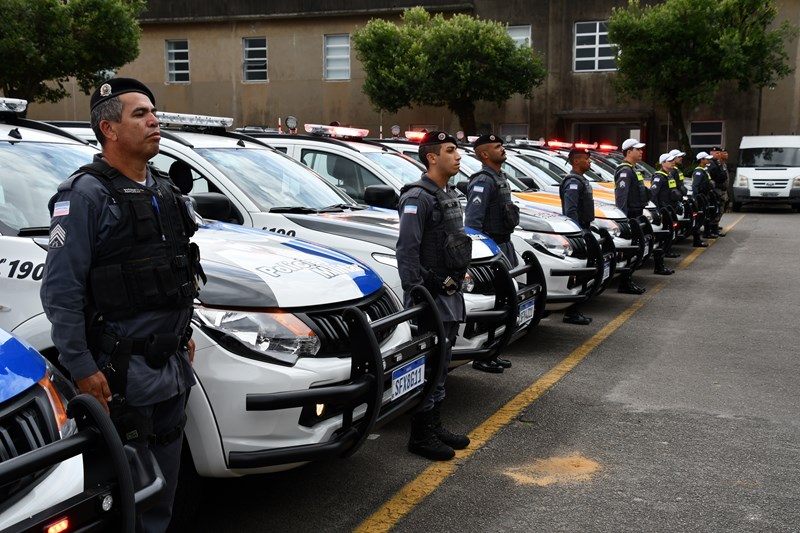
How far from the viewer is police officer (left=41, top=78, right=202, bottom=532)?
284cm

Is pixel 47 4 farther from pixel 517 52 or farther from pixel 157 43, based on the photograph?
pixel 517 52

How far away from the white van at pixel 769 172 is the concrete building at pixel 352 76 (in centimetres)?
474

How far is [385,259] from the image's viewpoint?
5672 mm

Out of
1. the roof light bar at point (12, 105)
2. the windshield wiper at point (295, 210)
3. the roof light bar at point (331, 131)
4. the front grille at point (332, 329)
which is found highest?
the roof light bar at point (12, 105)

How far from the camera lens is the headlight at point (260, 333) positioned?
3.50 metres

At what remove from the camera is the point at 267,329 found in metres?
3.58

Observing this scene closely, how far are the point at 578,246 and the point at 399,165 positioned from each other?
79.0 inches

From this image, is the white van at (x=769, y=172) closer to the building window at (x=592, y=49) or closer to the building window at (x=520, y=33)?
the building window at (x=592, y=49)

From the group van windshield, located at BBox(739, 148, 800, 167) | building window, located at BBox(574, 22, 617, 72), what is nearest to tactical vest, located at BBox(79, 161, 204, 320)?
van windshield, located at BBox(739, 148, 800, 167)

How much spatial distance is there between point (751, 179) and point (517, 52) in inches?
336

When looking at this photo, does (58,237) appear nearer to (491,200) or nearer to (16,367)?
(16,367)

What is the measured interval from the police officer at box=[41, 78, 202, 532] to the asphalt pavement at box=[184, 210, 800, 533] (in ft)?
3.97

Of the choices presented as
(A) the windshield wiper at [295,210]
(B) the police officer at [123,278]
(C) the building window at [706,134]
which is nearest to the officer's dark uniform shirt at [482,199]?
(A) the windshield wiper at [295,210]

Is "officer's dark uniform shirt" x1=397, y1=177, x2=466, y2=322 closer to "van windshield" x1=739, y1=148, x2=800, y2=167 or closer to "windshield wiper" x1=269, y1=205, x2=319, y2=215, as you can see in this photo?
"windshield wiper" x1=269, y1=205, x2=319, y2=215
